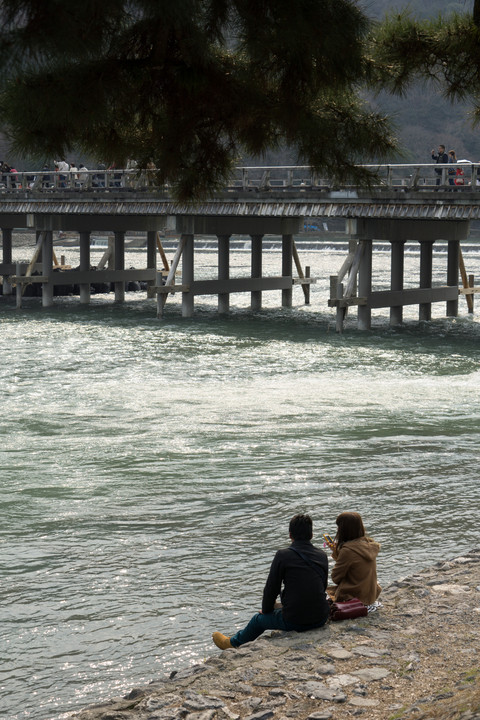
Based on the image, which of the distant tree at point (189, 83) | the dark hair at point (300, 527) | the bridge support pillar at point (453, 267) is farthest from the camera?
the bridge support pillar at point (453, 267)

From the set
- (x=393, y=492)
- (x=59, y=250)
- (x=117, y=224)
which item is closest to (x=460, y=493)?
(x=393, y=492)

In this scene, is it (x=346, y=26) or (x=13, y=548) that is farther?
(x=13, y=548)

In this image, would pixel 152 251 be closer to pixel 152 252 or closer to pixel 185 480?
pixel 152 252

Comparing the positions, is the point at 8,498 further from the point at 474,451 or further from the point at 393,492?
the point at 474,451

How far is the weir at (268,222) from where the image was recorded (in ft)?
89.6

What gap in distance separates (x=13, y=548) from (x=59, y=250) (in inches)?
2924

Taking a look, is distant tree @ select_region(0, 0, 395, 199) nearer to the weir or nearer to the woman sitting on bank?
the woman sitting on bank

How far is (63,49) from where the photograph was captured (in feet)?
20.9

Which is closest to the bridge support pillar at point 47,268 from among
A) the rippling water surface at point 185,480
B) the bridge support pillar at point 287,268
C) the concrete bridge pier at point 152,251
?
the concrete bridge pier at point 152,251

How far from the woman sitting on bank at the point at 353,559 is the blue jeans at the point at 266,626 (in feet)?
1.34

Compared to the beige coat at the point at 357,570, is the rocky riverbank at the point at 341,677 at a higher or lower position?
lower

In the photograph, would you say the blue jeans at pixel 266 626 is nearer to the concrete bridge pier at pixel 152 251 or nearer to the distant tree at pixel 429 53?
the distant tree at pixel 429 53

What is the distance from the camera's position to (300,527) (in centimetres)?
746

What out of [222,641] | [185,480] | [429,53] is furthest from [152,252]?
[222,641]
